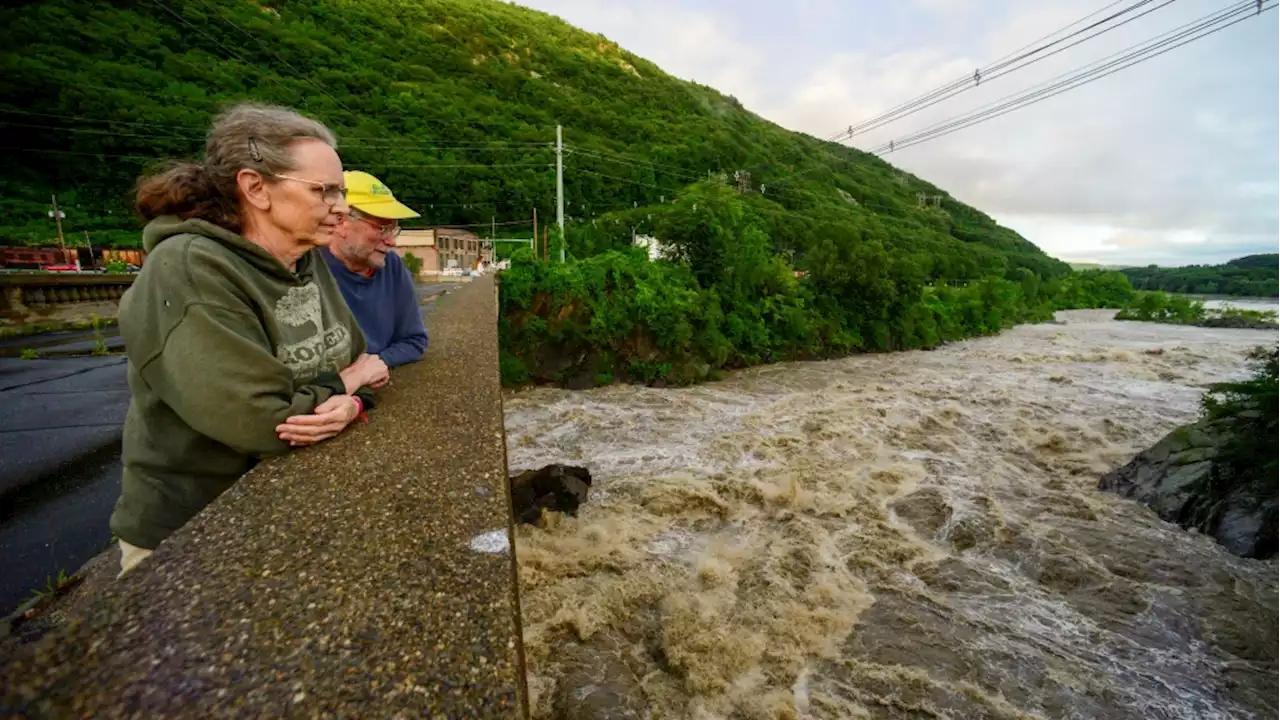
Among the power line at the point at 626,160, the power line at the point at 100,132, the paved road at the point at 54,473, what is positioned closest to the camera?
the paved road at the point at 54,473

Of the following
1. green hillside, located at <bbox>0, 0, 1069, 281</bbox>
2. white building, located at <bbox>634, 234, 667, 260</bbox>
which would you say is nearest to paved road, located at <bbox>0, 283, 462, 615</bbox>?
white building, located at <bbox>634, 234, 667, 260</bbox>

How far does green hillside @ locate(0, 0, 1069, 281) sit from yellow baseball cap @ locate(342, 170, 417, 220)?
41.2 metres

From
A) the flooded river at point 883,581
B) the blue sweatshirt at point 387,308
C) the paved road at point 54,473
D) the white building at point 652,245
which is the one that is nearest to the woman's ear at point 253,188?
the blue sweatshirt at point 387,308

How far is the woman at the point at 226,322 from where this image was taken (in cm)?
A: 146

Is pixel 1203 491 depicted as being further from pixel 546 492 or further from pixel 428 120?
A: pixel 428 120

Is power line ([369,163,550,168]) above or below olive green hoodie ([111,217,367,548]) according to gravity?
above

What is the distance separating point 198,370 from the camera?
1448 millimetres

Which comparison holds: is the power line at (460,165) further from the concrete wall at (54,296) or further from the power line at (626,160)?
the concrete wall at (54,296)

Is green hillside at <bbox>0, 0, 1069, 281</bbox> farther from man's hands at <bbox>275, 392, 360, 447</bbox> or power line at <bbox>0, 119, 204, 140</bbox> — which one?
man's hands at <bbox>275, 392, 360, 447</bbox>

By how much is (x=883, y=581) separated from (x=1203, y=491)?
13.7ft

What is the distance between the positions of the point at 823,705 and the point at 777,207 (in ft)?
240

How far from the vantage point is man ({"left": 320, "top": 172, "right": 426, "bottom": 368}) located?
3225 mm

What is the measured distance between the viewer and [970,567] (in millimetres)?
5262

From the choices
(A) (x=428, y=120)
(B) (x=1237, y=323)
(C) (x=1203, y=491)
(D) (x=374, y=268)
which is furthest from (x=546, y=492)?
(A) (x=428, y=120)
